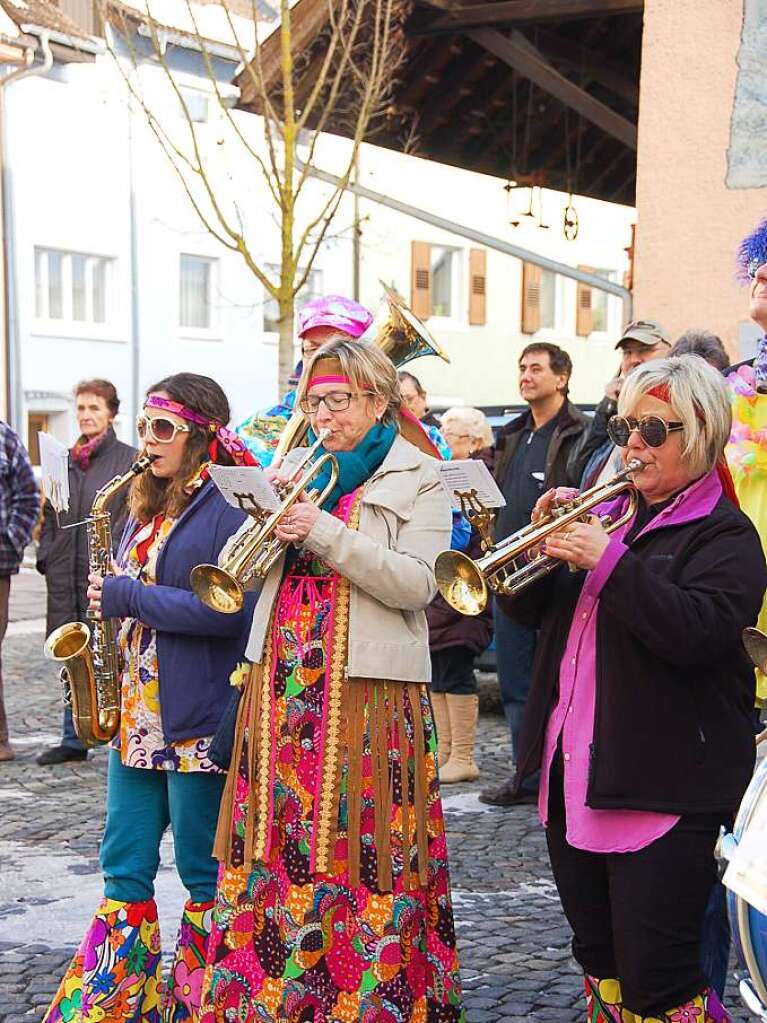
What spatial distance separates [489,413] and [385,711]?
6900mm

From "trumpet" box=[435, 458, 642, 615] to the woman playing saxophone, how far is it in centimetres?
82

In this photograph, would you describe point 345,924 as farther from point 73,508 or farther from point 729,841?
point 73,508

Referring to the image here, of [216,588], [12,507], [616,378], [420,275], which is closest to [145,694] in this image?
[216,588]

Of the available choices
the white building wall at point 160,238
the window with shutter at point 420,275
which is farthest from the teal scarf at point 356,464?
the window with shutter at point 420,275

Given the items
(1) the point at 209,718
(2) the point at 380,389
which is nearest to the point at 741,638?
(2) the point at 380,389

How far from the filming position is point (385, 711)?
3541 millimetres

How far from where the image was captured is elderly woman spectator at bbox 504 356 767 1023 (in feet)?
9.85

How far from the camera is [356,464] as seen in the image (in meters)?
3.65

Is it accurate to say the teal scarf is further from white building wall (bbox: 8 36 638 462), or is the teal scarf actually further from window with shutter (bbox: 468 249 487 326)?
window with shutter (bbox: 468 249 487 326)

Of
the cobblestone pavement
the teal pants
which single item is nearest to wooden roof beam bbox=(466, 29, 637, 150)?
the cobblestone pavement

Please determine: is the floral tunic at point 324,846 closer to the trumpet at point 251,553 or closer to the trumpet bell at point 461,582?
the trumpet at point 251,553

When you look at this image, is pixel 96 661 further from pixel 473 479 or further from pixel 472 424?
pixel 472 424

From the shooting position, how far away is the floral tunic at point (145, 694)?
3861 millimetres

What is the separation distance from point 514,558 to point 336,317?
2.02 metres
